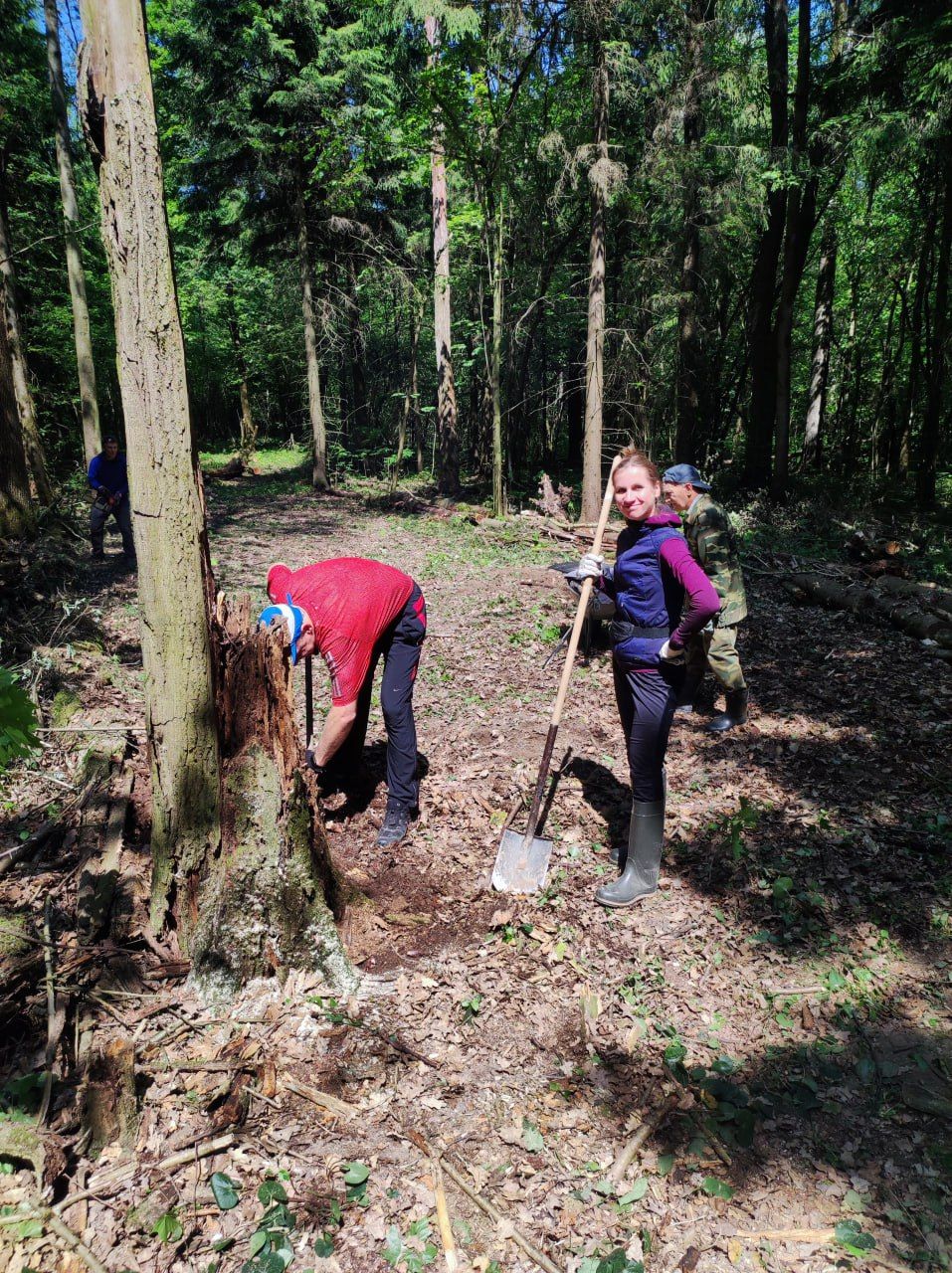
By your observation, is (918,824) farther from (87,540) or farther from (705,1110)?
(87,540)

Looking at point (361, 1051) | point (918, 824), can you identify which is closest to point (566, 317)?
point (918, 824)

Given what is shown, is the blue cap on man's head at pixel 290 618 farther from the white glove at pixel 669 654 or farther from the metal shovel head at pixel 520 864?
the white glove at pixel 669 654

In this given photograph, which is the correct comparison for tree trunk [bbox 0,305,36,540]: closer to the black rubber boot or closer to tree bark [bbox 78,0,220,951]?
tree bark [bbox 78,0,220,951]

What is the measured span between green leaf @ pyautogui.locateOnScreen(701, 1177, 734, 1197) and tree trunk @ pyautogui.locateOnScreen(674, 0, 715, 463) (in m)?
14.0

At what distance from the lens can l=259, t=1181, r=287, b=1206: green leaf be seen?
88.6 inches

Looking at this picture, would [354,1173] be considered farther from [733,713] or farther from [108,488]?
[108,488]

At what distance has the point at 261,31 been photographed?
51.6ft

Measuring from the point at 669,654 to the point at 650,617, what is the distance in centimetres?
23

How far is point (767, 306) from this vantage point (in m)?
14.8

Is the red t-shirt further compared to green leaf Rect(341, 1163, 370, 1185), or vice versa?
the red t-shirt

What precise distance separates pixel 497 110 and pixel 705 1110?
15298 millimetres

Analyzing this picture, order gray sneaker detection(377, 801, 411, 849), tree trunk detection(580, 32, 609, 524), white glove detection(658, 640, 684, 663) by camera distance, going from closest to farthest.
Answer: white glove detection(658, 640, 684, 663)
gray sneaker detection(377, 801, 411, 849)
tree trunk detection(580, 32, 609, 524)

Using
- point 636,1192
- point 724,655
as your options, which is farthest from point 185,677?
point 724,655

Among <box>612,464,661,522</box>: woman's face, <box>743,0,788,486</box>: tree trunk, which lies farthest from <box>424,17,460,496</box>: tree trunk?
<box>612,464,661,522</box>: woman's face
